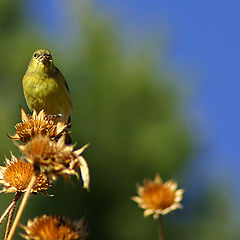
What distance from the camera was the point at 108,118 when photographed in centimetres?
2372

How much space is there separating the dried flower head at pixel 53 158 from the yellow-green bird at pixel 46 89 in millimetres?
3258

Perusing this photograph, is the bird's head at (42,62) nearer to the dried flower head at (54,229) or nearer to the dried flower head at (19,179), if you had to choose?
the dried flower head at (19,179)

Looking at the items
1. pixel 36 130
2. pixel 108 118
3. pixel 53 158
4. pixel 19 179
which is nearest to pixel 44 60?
pixel 36 130

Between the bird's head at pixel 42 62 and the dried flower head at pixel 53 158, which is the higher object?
the bird's head at pixel 42 62

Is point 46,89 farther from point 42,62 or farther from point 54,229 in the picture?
point 54,229

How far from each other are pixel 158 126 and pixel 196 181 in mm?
4049

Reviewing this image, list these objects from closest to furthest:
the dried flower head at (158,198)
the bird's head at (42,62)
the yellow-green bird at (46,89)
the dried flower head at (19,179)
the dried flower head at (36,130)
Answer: the dried flower head at (19,179), the dried flower head at (36,130), the dried flower head at (158,198), the yellow-green bird at (46,89), the bird's head at (42,62)

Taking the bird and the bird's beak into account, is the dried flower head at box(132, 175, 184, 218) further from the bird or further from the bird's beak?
the bird's beak

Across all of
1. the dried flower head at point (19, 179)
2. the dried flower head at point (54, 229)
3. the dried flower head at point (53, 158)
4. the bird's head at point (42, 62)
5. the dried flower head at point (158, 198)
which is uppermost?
the bird's head at point (42, 62)

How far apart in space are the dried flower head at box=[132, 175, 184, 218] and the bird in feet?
6.22

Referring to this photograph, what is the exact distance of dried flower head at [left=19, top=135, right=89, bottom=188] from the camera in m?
2.20

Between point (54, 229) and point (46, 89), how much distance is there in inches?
143

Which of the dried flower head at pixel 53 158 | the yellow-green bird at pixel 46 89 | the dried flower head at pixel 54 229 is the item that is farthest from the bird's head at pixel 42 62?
the dried flower head at pixel 54 229

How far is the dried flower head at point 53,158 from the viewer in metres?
2.20
